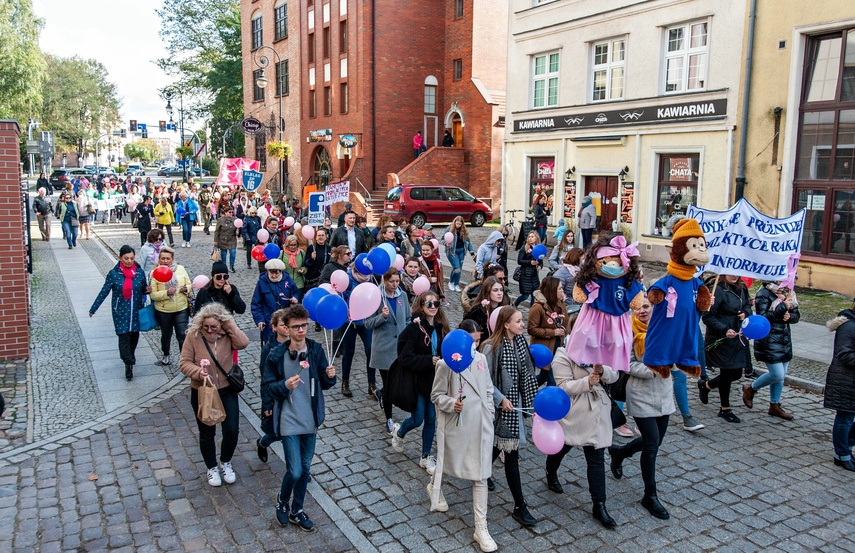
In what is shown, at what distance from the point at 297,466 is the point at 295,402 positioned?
496mm

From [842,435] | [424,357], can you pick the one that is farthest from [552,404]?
[842,435]

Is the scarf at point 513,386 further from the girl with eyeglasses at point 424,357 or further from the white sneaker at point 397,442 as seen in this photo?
the white sneaker at point 397,442

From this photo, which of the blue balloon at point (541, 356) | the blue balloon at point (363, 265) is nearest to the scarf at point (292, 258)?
the blue balloon at point (363, 265)

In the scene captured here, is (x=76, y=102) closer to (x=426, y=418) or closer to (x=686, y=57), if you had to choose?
(x=686, y=57)

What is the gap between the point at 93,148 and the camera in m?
94.8

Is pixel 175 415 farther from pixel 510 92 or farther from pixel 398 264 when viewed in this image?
pixel 510 92

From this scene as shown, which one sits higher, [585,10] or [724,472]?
[585,10]

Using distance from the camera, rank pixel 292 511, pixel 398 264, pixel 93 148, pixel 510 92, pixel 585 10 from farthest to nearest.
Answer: pixel 93 148 → pixel 510 92 → pixel 585 10 → pixel 398 264 → pixel 292 511

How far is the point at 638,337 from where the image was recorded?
668cm

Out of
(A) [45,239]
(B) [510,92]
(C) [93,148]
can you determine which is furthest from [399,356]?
(C) [93,148]

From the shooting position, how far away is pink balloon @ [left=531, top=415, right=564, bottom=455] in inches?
203

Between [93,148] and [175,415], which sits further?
[93,148]

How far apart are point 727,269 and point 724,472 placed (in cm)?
255

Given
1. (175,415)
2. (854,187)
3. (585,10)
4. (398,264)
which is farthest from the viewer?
(585,10)
